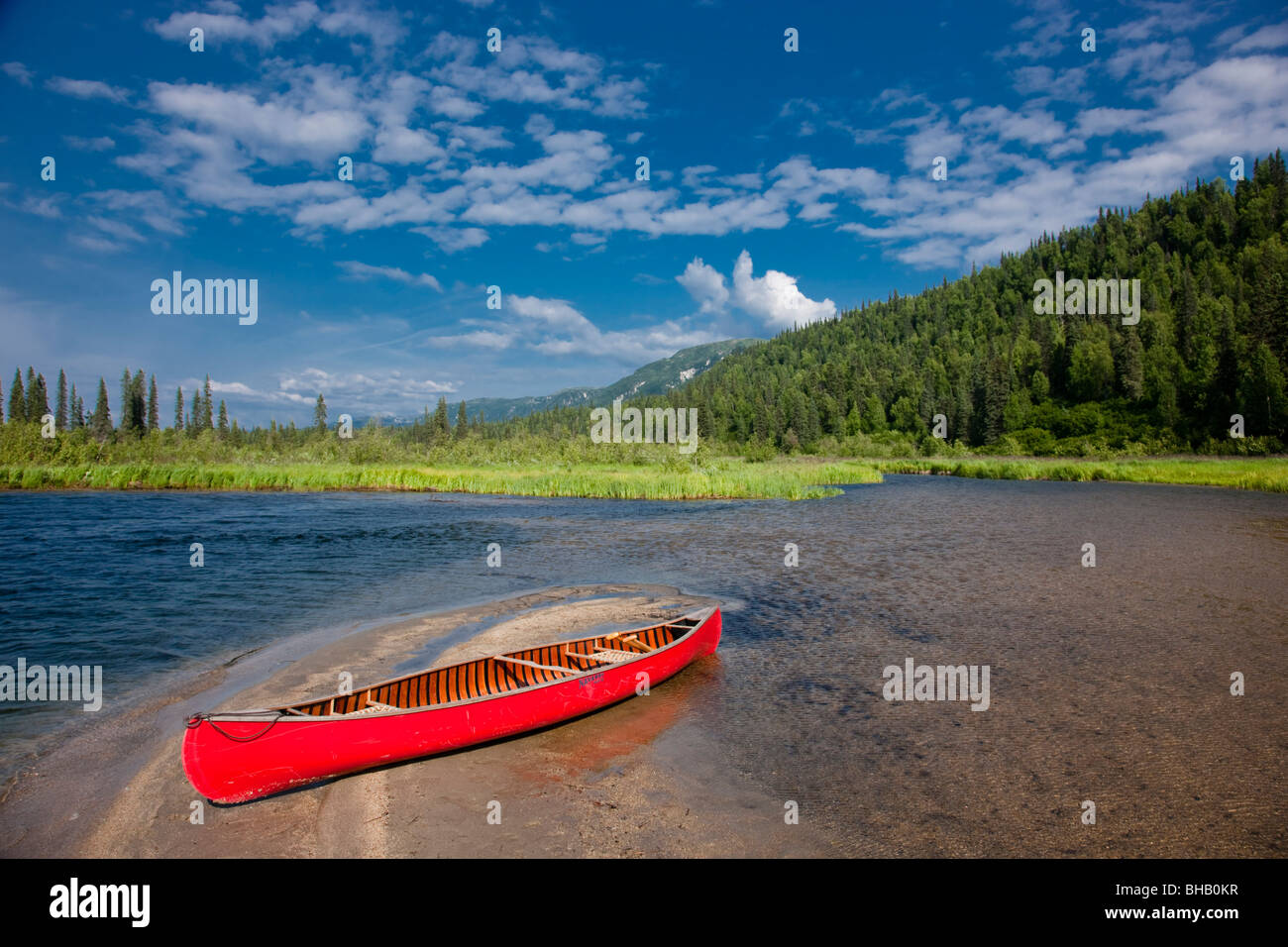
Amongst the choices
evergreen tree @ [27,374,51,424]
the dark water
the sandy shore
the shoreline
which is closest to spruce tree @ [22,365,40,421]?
evergreen tree @ [27,374,51,424]

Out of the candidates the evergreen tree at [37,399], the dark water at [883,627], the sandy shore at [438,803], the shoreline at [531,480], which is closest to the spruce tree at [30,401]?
the evergreen tree at [37,399]

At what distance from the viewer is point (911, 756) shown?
9.30m

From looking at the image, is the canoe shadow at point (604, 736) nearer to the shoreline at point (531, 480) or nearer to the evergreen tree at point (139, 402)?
the shoreline at point (531, 480)

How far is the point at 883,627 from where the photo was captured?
1658 centimetres

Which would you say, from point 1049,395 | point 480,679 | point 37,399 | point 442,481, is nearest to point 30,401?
point 37,399

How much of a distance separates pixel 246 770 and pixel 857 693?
9800 mm

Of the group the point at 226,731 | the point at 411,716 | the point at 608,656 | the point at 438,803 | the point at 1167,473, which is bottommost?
the point at 438,803

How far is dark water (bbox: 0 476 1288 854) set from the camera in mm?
8148

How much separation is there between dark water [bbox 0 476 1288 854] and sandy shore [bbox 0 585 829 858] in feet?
2.71

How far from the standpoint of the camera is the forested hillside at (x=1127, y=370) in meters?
100

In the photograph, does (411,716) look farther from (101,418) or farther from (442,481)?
(101,418)

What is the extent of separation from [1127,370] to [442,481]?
134 metres

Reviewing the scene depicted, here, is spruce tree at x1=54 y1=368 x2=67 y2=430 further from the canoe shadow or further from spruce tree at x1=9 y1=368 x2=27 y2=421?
the canoe shadow

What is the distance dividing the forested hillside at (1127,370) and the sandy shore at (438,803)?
114 meters
